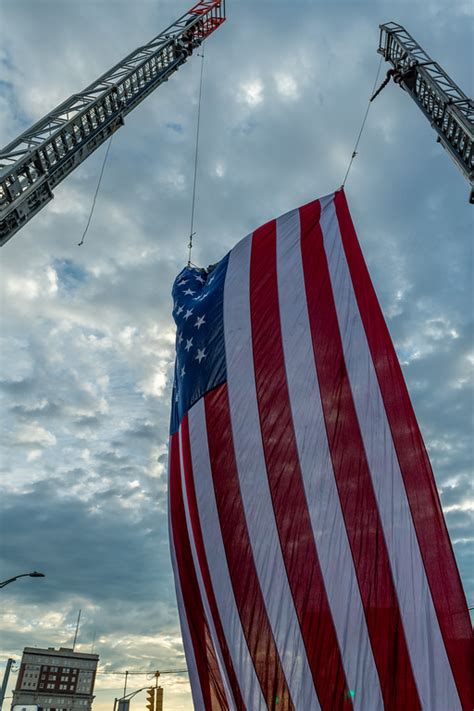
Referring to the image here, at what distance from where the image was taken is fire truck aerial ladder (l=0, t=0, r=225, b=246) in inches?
446

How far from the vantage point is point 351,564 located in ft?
28.7

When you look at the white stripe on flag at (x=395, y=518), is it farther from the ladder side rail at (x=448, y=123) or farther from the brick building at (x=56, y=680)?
the brick building at (x=56, y=680)

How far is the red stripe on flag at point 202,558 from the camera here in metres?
9.17

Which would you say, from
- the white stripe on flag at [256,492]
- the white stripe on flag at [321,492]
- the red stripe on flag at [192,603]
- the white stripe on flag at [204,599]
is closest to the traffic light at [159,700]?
the red stripe on flag at [192,603]

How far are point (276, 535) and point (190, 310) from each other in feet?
21.5

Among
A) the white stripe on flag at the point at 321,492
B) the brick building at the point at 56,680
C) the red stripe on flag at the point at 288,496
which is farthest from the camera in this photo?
the brick building at the point at 56,680

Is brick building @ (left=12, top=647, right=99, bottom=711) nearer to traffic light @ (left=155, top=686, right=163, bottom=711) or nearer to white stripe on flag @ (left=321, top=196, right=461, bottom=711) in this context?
traffic light @ (left=155, top=686, right=163, bottom=711)

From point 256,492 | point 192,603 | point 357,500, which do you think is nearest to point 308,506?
point 357,500

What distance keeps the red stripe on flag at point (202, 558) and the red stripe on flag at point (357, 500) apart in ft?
8.84

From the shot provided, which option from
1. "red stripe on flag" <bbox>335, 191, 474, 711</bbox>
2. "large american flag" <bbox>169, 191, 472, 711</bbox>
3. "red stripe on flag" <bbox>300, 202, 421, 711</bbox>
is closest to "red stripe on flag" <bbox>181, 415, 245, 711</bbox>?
"large american flag" <bbox>169, 191, 472, 711</bbox>

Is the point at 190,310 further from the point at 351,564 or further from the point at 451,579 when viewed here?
the point at 451,579

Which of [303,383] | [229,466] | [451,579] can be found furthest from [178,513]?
[451,579]

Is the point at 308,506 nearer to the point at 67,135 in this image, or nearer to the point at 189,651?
the point at 189,651

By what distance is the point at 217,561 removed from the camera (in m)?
10.2
